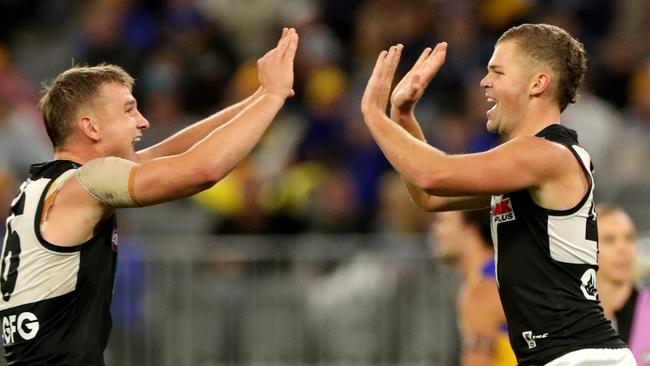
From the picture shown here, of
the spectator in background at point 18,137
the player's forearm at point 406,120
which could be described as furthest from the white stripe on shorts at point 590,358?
the spectator in background at point 18,137

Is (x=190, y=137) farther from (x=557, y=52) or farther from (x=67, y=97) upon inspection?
(x=557, y=52)

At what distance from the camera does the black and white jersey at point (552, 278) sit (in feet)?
19.1

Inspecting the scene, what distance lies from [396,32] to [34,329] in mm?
9685

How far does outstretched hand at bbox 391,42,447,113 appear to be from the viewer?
6309 mm

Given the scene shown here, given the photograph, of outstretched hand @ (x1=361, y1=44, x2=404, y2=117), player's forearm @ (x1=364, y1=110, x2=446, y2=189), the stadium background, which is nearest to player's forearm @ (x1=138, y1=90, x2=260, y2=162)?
outstretched hand @ (x1=361, y1=44, x2=404, y2=117)

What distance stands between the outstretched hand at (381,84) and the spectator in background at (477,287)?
2.28m

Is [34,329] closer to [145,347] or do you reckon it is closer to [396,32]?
[145,347]

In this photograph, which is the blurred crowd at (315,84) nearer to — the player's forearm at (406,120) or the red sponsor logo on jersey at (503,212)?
the player's forearm at (406,120)

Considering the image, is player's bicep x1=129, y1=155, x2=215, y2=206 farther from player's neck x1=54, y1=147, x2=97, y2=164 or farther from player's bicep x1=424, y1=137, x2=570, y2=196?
player's bicep x1=424, y1=137, x2=570, y2=196

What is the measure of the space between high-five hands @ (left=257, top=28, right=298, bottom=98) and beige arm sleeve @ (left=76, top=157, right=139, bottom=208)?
30.2 inches

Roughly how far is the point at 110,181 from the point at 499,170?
1.72 meters

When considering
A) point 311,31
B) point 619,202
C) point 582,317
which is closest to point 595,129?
point 619,202

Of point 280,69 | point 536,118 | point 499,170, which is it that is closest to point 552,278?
point 499,170

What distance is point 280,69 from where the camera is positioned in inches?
247
